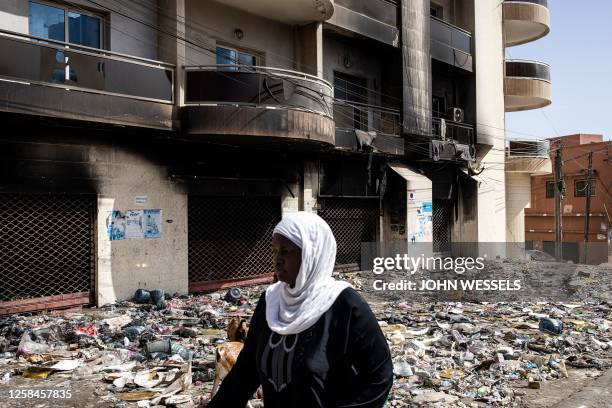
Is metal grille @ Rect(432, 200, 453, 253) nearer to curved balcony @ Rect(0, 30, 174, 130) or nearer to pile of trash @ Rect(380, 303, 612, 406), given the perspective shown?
pile of trash @ Rect(380, 303, 612, 406)

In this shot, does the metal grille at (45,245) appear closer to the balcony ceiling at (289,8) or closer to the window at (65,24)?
the window at (65,24)

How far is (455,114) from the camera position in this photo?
17.9m

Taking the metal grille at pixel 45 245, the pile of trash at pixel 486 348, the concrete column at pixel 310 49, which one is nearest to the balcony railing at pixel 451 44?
the concrete column at pixel 310 49

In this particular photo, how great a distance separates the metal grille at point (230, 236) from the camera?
35.9 feet

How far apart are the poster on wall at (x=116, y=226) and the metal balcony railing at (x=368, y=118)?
6551 mm

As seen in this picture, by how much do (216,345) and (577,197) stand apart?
110 feet

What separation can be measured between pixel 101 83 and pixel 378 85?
30.9ft

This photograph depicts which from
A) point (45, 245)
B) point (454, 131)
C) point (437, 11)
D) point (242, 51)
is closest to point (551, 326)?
point (45, 245)

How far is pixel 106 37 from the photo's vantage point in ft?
31.7

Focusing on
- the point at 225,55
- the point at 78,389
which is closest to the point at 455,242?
the point at 225,55

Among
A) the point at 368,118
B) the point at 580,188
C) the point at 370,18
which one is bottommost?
the point at 580,188

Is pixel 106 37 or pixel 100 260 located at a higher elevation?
pixel 106 37

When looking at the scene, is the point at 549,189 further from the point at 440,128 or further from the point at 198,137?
the point at 198,137

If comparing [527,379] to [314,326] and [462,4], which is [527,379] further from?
[462,4]
